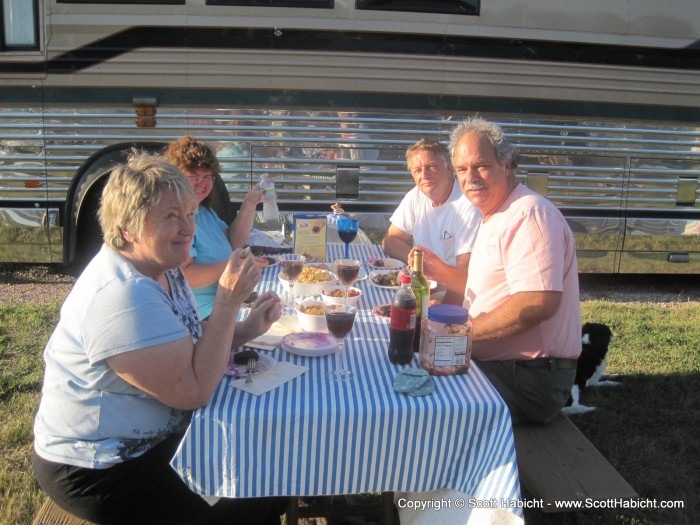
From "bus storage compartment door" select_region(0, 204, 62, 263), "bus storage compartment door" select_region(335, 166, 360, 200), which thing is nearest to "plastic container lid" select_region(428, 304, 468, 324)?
"bus storage compartment door" select_region(335, 166, 360, 200)

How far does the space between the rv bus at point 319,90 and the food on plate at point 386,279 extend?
2053 mm

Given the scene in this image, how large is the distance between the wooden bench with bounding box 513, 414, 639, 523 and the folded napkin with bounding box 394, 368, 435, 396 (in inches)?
25.4

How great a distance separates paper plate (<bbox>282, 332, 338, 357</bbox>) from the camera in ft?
7.09

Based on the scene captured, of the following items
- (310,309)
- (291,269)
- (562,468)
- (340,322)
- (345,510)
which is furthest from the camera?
(291,269)

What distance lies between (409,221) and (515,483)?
247 centimetres

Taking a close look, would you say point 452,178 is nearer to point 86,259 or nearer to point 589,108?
point 589,108

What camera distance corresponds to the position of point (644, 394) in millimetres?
3959

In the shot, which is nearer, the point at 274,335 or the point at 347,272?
the point at 274,335

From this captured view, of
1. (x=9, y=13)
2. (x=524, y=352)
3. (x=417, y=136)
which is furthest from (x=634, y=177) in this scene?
(x=9, y=13)

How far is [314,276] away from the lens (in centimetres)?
291

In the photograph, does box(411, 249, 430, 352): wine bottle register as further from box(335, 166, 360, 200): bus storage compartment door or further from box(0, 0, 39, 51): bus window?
box(0, 0, 39, 51): bus window

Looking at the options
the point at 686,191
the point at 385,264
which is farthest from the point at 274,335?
the point at 686,191

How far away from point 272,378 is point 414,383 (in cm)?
43

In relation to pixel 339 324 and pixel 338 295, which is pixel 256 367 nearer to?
pixel 339 324
